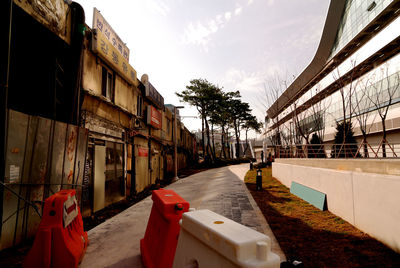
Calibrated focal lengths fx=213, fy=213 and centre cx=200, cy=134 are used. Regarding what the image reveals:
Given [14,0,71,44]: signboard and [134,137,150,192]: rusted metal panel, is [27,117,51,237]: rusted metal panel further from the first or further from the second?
[134,137,150,192]: rusted metal panel

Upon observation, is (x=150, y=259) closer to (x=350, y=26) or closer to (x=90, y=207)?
(x=90, y=207)

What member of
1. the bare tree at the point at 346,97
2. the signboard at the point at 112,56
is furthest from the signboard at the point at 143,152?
the bare tree at the point at 346,97

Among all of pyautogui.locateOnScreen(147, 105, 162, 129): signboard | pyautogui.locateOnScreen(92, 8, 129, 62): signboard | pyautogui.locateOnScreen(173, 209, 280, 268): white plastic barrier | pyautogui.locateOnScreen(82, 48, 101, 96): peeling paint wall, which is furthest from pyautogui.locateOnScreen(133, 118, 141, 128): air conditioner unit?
pyautogui.locateOnScreen(173, 209, 280, 268): white plastic barrier

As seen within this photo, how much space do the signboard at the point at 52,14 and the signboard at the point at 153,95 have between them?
683 centimetres

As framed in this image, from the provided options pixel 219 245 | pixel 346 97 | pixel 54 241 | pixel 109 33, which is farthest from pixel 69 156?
pixel 346 97

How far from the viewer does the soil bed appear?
344cm

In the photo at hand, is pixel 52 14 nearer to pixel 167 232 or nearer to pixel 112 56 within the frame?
pixel 112 56

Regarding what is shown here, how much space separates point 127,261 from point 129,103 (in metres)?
8.34

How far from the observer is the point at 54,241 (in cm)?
291

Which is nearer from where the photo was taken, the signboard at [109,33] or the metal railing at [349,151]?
the signboard at [109,33]

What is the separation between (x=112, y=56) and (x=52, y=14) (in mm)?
3029

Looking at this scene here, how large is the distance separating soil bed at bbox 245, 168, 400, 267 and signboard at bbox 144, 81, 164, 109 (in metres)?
9.74

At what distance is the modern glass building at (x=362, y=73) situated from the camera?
1681cm

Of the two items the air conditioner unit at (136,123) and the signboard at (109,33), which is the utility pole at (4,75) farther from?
the air conditioner unit at (136,123)
